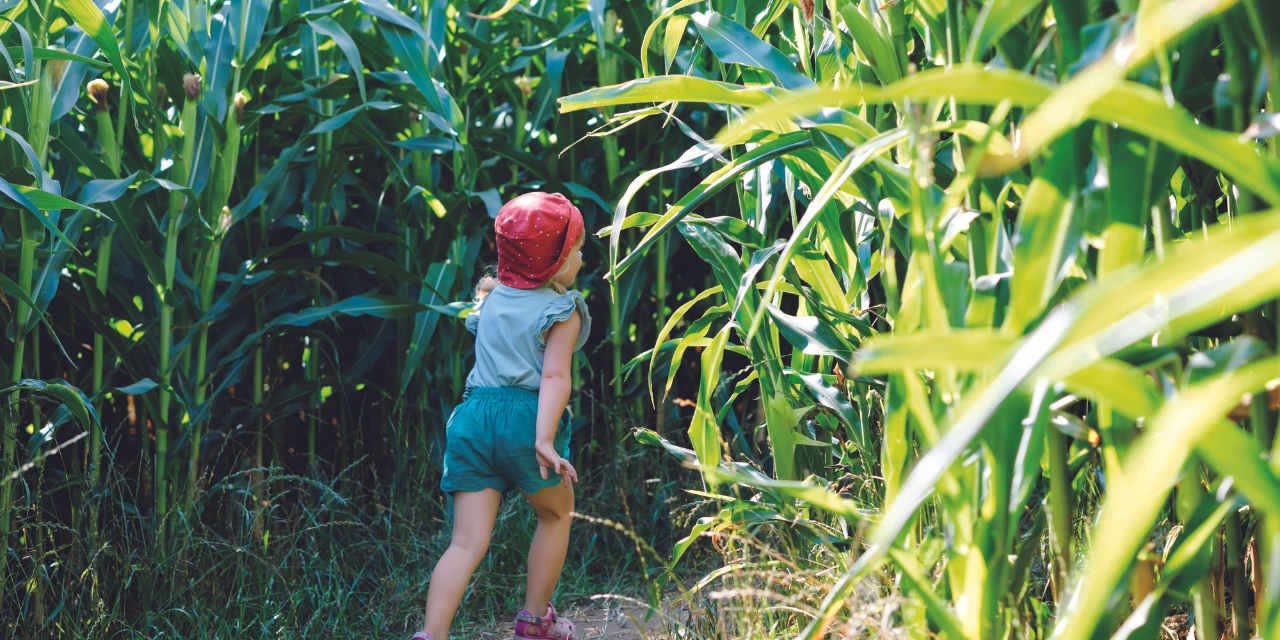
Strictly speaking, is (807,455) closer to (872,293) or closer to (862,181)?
(872,293)

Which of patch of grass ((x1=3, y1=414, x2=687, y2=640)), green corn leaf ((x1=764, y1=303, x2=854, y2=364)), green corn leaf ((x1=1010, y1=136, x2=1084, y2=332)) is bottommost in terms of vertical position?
patch of grass ((x1=3, y1=414, x2=687, y2=640))

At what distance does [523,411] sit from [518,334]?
174mm

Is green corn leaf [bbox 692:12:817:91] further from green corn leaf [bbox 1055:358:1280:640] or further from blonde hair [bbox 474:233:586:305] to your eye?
green corn leaf [bbox 1055:358:1280:640]

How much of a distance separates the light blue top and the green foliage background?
0.54ft

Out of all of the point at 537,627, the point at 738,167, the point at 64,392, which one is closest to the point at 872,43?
the point at 738,167

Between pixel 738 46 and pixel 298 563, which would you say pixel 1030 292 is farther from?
pixel 298 563

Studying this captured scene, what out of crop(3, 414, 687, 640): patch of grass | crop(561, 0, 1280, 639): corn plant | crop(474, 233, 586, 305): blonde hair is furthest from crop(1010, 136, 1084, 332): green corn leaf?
crop(474, 233, 586, 305): blonde hair

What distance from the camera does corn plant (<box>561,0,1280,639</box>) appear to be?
60cm

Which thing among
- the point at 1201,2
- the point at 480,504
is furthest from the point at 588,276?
the point at 1201,2

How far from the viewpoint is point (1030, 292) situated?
31.8 inches

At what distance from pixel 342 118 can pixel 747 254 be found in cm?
124

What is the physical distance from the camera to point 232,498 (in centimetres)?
238

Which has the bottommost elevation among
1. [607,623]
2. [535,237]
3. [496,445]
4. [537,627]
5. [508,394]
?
[607,623]

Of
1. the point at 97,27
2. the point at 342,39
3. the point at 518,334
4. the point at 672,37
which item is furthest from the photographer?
the point at 342,39
